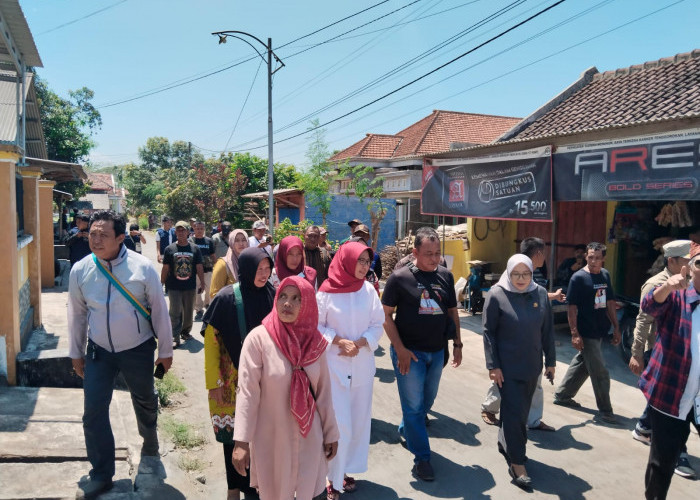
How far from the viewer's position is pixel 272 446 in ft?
9.50

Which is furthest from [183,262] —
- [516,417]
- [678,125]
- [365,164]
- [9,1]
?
[365,164]

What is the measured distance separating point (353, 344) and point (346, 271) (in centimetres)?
54

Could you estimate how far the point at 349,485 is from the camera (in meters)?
4.06

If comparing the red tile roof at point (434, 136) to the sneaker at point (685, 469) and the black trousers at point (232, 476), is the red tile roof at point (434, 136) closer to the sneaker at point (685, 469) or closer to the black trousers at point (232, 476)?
the sneaker at point (685, 469)

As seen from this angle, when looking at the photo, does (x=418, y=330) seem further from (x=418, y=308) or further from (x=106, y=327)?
(x=106, y=327)

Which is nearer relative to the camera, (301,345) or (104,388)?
(301,345)

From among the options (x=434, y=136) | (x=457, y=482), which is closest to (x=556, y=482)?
(x=457, y=482)

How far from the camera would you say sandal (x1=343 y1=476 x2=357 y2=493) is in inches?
159

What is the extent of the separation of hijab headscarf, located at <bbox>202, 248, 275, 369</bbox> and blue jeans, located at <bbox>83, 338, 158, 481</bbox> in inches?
25.3

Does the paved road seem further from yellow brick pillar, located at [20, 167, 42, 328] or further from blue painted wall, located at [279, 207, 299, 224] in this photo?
blue painted wall, located at [279, 207, 299, 224]

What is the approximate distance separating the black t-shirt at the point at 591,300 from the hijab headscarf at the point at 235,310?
11.6 ft

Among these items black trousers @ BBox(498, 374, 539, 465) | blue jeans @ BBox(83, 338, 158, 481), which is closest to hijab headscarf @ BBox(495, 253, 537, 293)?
black trousers @ BBox(498, 374, 539, 465)

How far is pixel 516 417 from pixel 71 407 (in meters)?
3.87

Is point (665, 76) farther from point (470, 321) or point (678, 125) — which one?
point (470, 321)
